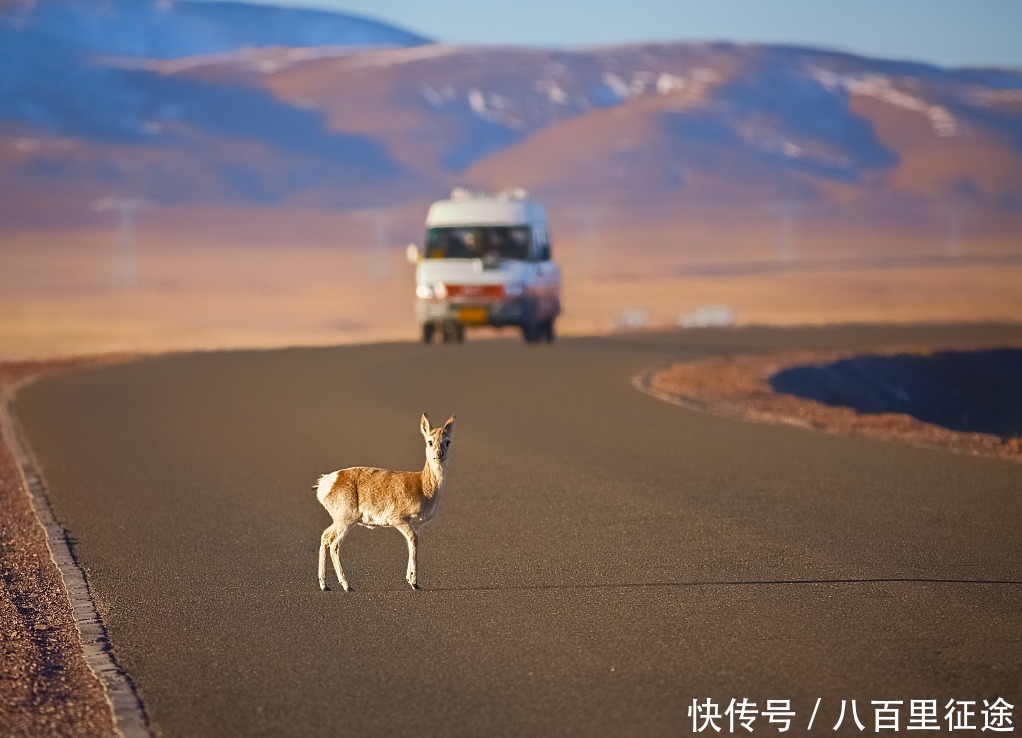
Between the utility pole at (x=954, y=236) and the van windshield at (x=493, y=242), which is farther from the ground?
the van windshield at (x=493, y=242)

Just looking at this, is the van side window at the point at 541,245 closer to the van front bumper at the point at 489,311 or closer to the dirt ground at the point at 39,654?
the van front bumper at the point at 489,311

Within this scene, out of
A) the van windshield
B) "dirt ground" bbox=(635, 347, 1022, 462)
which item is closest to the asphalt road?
"dirt ground" bbox=(635, 347, 1022, 462)

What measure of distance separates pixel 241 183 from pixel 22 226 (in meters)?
32.7

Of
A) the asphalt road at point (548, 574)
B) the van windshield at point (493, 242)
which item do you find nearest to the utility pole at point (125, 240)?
the van windshield at point (493, 242)

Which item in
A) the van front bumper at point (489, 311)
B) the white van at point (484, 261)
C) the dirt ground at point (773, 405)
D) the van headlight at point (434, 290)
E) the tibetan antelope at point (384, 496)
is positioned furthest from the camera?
the van headlight at point (434, 290)

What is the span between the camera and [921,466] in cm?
1578

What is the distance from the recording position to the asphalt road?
759cm

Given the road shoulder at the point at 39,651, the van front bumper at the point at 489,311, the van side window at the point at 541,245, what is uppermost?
the van side window at the point at 541,245

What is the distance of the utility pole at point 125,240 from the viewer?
419ft

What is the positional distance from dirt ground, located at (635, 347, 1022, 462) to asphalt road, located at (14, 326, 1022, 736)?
2.41 feet

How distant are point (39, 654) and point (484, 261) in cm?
2428

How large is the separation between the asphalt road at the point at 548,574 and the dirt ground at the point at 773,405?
734mm

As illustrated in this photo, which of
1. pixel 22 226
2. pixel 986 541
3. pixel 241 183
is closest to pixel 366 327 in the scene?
pixel 986 541

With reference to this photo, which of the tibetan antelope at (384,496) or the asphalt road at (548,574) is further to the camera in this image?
the tibetan antelope at (384,496)
